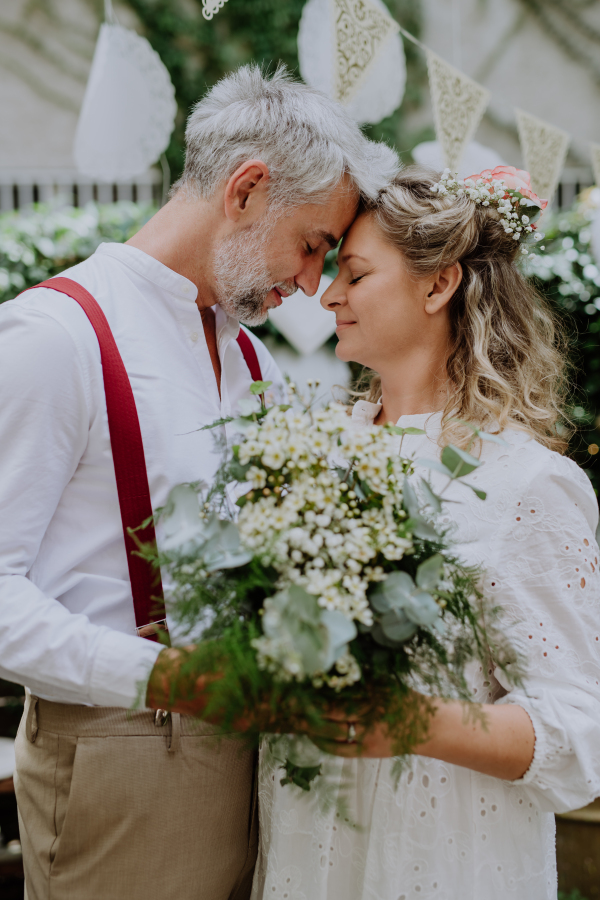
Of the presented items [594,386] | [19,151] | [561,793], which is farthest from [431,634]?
[19,151]

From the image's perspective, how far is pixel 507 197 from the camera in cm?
178

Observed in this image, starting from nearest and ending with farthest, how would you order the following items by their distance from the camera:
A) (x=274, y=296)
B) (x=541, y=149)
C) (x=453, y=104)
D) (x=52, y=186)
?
(x=274, y=296) < (x=453, y=104) < (x=541, y=149) < (x=52, y=186)

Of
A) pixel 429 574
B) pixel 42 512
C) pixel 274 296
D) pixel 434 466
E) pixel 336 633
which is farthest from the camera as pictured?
pixel 274 296

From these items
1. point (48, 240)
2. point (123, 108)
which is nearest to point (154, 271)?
point (123, 108)

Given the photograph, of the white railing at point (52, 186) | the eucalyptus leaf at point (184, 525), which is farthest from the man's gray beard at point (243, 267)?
the white railing at point (52, 186)

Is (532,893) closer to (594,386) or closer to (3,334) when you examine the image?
(3,334)

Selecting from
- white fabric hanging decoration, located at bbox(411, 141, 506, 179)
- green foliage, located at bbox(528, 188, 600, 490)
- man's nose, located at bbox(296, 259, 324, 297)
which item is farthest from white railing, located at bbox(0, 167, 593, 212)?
man's nose, located at bbox(296, 259, 324, 297)

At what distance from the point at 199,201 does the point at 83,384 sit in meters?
0.63

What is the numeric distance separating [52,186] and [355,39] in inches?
270

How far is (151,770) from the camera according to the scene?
1.42 m

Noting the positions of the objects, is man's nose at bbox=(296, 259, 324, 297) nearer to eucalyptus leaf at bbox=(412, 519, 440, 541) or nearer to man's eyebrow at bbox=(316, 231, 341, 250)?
man's eyebrow at bbox=(316, 231, 341, 250)

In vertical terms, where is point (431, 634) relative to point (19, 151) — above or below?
above

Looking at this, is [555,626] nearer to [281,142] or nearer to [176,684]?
[176,684]

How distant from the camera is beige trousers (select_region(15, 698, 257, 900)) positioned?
1411 mm
